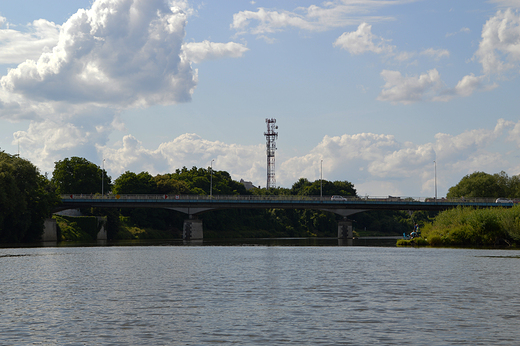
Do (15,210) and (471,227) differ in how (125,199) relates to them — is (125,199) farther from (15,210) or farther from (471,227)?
(471,227)

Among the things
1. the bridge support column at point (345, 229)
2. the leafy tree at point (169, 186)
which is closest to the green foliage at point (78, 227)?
the leafy tree at point (169, 186)

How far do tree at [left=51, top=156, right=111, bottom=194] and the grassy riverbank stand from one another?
108 m

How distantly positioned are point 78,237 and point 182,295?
113 m

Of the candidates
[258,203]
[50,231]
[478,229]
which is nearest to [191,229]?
[258,203]

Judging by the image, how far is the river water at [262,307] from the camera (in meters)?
20.0

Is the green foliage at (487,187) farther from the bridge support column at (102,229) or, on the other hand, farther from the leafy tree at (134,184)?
the bridge support column at (102,229)

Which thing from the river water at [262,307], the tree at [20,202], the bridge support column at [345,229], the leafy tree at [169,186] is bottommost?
the river water at [262,307]

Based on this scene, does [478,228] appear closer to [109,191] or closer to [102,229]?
[102,229]

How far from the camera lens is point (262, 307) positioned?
2695cm

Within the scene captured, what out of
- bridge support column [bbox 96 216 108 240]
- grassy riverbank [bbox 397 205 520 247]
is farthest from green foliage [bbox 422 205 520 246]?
bridge support column [bbox 96 216 108 240]

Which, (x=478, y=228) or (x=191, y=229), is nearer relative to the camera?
(x=478, y=228)

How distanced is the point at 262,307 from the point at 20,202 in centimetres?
8756

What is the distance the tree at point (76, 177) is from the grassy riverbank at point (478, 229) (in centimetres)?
10800

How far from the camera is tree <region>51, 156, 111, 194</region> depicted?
555 feet
